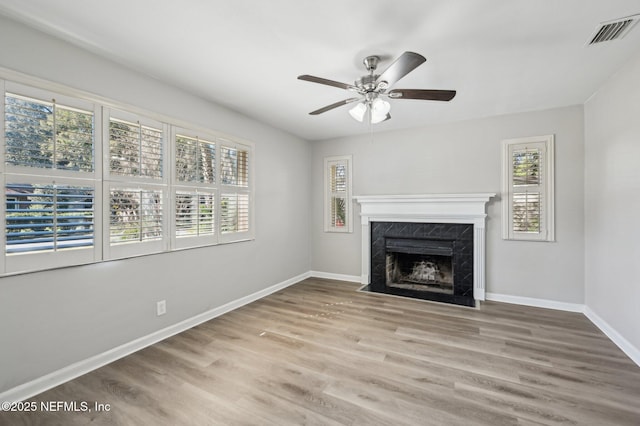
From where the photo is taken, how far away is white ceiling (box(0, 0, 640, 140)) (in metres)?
1.82

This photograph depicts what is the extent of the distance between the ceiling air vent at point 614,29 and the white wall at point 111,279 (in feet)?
11.7

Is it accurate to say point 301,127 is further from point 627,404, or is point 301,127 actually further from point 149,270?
point 627,404

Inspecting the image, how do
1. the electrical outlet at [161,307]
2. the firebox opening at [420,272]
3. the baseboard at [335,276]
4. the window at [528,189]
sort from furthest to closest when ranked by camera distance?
the baseboard at [335,276] < the firebox opening at [420,272] < the window at [528,189] < the electrical outlet at [161,307]

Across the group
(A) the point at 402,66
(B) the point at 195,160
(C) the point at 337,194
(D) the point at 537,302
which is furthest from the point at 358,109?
(D) the point at 537,302

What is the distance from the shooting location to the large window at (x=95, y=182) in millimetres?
1928

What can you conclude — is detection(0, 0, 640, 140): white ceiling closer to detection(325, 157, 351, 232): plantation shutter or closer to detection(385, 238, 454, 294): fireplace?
detection(325, 157, 351, 232): plantation shutter

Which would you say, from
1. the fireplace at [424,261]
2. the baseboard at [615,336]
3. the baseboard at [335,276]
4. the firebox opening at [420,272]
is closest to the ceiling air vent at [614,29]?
the fireplace at [424,261]

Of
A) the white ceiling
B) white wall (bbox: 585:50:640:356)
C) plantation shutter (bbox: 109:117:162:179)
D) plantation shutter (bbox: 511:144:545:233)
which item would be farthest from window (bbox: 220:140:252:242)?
white wall (bbox: 585:50:640:356)

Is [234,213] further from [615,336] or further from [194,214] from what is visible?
[615,336]

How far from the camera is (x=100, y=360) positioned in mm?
2334

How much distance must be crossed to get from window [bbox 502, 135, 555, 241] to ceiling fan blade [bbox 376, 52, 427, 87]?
2.75 meters

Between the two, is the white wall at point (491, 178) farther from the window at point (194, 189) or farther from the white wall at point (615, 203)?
the window at point (194, 189)

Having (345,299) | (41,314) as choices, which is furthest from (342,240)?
(41,314)

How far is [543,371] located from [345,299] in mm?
2296
